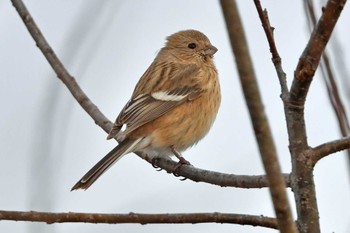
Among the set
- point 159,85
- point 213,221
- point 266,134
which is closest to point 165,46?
point 159,85

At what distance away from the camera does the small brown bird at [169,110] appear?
5312 millimetres

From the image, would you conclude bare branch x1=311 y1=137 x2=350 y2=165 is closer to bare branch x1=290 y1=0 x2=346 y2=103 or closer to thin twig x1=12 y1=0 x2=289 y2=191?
bare branch x1=290 y1=0 x2=346 y2=103

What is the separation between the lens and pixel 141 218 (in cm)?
249

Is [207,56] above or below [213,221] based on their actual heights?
above

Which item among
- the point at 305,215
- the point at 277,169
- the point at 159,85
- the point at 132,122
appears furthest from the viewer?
the point at 159,85

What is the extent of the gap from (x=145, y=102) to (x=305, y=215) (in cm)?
367

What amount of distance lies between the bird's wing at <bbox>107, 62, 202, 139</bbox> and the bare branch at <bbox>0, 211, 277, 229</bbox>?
2.63m

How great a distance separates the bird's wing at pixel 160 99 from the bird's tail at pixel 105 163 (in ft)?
0.53

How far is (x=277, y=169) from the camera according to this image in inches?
63.6

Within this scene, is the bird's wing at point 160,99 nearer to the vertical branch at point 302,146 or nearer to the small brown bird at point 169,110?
the small brown bird at point 169,110

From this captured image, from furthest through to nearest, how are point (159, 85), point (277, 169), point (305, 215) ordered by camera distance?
point (159, 85) → point (305, 215) → point (277, 169)

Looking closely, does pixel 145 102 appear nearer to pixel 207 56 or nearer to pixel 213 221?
pixel 207 56

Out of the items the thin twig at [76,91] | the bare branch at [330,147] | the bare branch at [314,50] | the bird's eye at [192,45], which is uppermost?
the bird's eye at [192,45]

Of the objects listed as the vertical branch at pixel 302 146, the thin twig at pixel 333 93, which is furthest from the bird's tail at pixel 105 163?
the vertical branch at pixel 302 146
